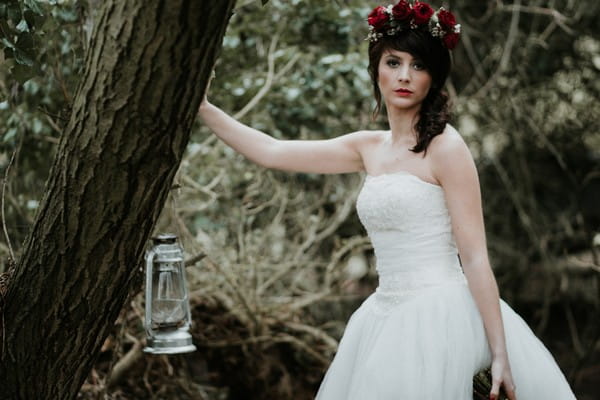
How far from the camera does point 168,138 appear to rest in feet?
6.18

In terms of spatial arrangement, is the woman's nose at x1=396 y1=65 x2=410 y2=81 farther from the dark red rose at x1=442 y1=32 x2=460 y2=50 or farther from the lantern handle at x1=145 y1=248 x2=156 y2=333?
the lantern handle at x1=145 y1=248 x2=156 y2=333

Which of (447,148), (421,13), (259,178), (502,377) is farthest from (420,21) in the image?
(259,178)

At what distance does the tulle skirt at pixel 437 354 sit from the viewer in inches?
94.7

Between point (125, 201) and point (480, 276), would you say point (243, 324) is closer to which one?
point (480, 276)

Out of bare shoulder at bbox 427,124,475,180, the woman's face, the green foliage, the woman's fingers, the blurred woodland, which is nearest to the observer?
the woman's fingers

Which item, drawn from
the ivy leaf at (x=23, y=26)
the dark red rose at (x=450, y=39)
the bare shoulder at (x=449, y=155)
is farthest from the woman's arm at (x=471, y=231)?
the ivy leaf at (x=23, y=26)

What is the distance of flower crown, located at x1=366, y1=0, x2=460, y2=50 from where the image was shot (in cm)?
263

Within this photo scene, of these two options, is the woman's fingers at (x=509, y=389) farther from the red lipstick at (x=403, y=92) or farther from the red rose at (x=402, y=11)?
the red rose at (x=402, y=11)

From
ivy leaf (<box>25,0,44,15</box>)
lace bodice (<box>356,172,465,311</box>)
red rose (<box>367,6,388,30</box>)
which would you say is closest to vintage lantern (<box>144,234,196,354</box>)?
lace bodice (<box>356,172,465,311</box>)

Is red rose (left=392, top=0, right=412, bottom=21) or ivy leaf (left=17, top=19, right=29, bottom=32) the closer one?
ivy leaf (left=17, top=19, right=29, bottom=32)

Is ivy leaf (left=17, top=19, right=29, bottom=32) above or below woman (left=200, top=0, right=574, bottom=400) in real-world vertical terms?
above

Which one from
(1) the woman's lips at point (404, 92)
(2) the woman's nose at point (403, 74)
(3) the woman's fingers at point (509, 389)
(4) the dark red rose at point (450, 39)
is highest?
(4) the dark red rose at point (450, 39)

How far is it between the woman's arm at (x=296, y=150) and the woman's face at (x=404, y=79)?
0.24m

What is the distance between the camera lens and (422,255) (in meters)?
2.62
